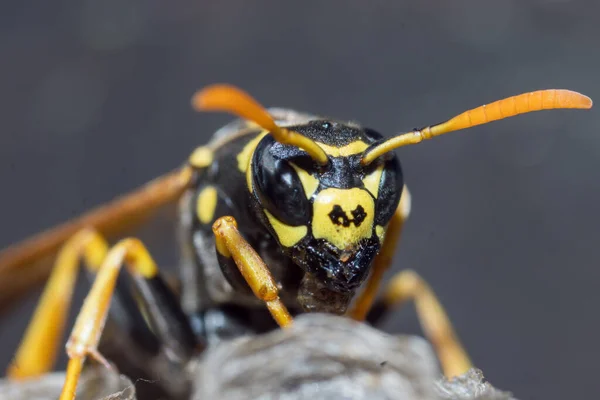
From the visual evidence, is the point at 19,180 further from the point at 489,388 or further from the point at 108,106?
the point at 489,388

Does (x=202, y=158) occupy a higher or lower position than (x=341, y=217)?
higher

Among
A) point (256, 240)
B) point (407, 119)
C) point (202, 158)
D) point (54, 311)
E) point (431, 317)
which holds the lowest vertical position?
point (431, 317)

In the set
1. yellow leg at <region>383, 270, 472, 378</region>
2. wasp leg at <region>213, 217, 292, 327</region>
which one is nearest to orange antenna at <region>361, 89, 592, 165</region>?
wasp leg at <region>213, 217, 292, 327</region>

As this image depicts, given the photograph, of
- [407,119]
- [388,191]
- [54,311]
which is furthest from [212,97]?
[407,119]

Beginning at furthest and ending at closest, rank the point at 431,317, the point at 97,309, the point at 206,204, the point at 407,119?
the point at 407,119 → the point at 431,317 → the point at 206,204 → the point at 97,309

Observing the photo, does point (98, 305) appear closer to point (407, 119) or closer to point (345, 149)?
point (345, 149)

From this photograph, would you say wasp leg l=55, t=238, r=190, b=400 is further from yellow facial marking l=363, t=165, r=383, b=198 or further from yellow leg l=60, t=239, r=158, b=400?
yellow facial marking l=363, t=165, r=383, b=198

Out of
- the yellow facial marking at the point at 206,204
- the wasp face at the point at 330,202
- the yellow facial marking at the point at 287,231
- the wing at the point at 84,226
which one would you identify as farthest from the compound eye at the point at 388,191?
the wing at the point at 84,226

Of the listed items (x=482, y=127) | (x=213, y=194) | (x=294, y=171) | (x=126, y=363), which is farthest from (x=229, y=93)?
(x=482, y=127)
